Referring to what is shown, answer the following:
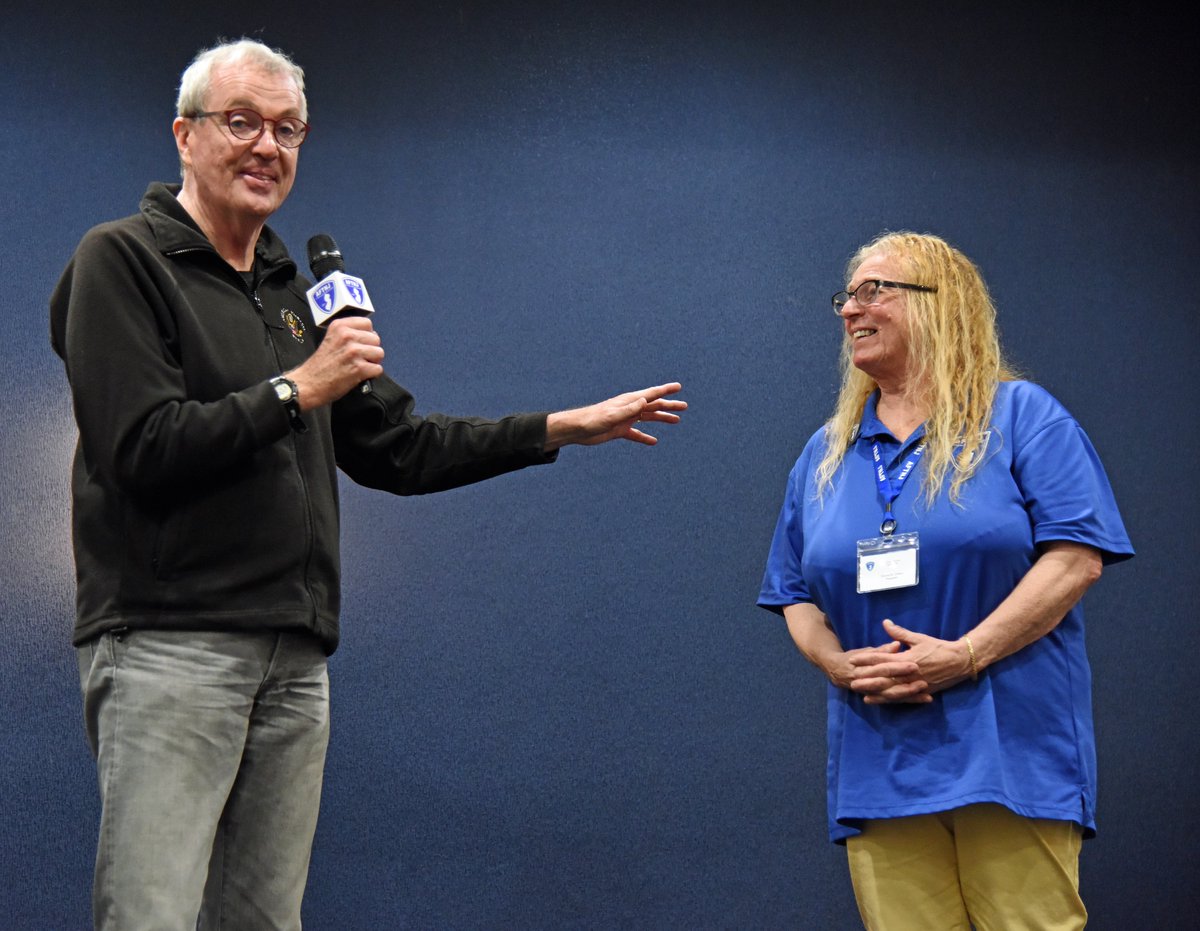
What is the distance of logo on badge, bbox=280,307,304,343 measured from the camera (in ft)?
6.27

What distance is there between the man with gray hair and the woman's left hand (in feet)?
2.77

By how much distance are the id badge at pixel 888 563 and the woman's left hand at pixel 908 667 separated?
0.07 meters

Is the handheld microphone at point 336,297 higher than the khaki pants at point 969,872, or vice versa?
the handheld microphone at point 336,297

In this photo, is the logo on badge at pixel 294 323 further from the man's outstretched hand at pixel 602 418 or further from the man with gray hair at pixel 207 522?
the man's outstretched hand at pixel 602 418

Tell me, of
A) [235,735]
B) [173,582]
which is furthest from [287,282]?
[235,735]

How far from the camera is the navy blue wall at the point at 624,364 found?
11.0ft

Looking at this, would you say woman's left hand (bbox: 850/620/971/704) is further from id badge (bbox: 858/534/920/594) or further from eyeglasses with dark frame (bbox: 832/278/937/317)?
eyeglasses with dark frame (bbox: 832/278/937/317)

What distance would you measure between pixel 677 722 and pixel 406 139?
182 centimetres

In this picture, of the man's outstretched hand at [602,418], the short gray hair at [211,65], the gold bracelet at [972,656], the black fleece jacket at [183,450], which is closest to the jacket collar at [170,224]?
the black fleece jacket at [183,450]

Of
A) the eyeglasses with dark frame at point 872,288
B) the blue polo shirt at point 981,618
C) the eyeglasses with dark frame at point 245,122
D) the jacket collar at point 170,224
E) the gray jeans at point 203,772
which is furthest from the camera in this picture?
the eyeglasses with dark frame at point 872,288

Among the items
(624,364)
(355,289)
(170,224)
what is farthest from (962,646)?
(624,364)

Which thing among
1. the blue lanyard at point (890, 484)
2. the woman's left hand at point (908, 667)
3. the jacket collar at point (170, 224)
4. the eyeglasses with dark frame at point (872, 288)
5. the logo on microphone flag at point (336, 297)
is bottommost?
the woman's left hand at point (908, 667)

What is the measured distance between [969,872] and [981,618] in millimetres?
400

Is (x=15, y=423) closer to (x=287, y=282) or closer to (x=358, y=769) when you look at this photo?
(x=358, y=769)
